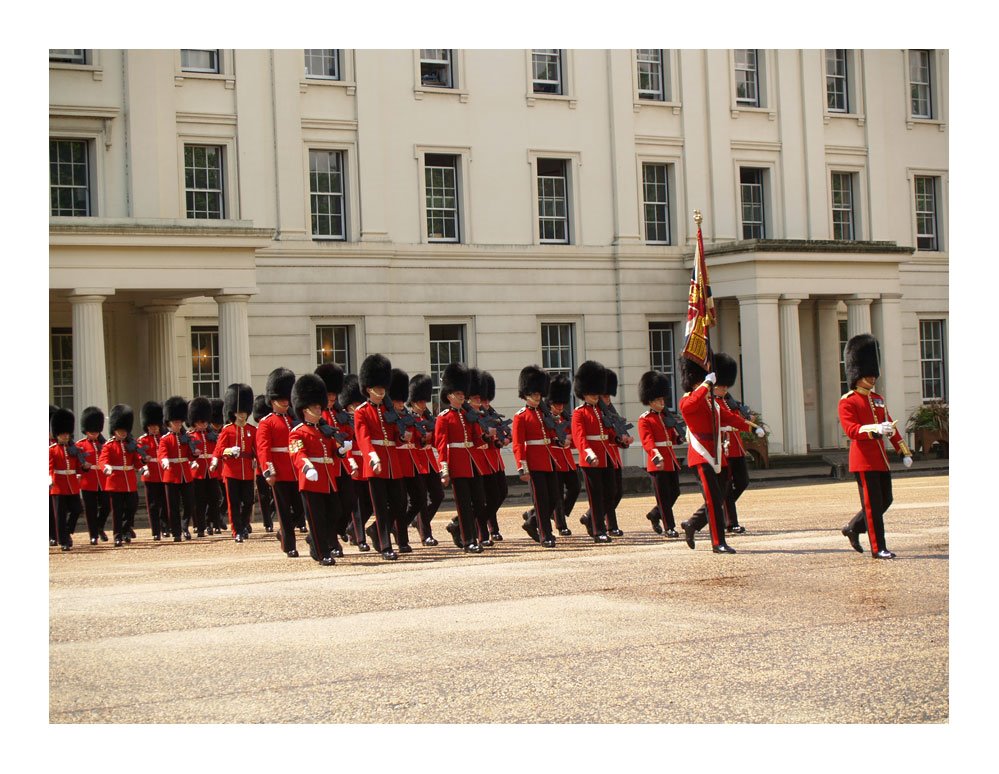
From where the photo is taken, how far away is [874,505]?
998 centimetres

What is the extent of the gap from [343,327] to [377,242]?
4.74 ft

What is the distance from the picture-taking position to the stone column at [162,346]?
2166 centimetres

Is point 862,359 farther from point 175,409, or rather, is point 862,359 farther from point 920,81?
point 920,81

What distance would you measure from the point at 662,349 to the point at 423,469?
14.3 metres

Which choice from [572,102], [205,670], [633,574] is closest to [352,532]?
[633,574]

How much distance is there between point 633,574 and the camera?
9.51m

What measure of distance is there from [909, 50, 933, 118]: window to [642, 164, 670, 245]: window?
5081 millimetres

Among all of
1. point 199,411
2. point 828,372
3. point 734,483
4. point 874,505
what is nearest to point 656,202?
point 828,372

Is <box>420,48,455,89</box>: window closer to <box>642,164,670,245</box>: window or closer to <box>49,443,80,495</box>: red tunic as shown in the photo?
<box>642,164,670,245</box>: window

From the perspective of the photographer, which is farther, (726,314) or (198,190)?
(726,314)

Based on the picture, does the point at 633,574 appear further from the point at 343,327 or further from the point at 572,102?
the point at 572,102

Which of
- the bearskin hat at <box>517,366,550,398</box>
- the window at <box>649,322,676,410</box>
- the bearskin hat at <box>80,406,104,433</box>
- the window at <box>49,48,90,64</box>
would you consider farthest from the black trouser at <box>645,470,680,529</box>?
the window at <box>649,322,676,410</box>
